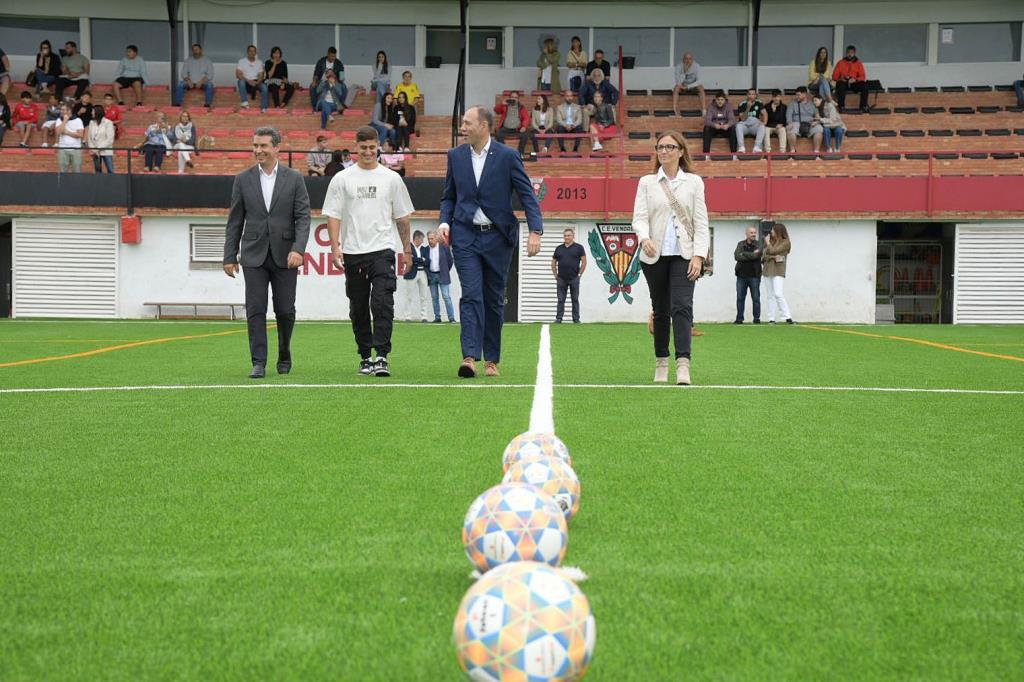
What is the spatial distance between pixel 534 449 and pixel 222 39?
117 feet

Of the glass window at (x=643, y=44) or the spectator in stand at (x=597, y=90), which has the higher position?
the glass window at (x=643, y=44)

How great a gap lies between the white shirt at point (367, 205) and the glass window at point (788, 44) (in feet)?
96.3

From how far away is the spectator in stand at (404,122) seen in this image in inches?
1192

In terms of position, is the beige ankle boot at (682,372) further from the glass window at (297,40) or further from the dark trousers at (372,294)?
the glass window at (297,40)

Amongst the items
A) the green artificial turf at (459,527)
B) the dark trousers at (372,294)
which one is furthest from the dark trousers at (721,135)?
the green artificial turf at (459,527)

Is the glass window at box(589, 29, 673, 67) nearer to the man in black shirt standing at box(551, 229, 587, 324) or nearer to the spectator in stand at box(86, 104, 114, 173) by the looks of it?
the man in black shirt standing at box(551, 229, 587, 324)

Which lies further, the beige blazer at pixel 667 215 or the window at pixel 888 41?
the window at pixel 888 41

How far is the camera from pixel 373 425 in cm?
640

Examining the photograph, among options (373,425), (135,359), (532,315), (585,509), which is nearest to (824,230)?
(532,315)

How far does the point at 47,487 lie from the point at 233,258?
5.20m

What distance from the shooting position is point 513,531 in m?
3.01

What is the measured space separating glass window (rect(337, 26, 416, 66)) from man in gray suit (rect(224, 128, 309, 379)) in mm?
27989

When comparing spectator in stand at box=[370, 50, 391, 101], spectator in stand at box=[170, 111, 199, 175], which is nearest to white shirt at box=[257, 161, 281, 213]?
spectator in stand at box=[170, 111, 199, 175]

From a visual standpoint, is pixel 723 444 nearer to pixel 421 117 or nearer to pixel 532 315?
pixel 532 315
